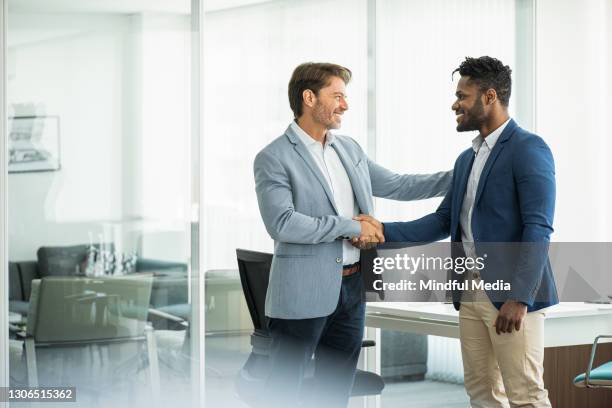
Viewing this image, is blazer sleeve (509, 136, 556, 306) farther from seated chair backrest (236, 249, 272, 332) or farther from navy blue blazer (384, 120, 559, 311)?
seated chair backrest (236, 249, 272, 332)

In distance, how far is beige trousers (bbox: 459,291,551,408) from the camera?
127 inches

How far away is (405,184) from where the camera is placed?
13.2ft

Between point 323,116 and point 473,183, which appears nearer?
point 473,183

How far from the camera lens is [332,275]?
345cm

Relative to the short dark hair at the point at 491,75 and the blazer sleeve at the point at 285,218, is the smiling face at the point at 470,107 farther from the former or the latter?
the blazer sleeve at the point at 285,218

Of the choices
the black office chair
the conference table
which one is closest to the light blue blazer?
the black office chair

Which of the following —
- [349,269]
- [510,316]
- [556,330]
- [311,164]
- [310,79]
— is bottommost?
[556,330]

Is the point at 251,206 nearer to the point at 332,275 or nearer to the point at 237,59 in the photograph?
the point at 237,59

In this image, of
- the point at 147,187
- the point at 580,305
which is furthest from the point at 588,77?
the point at 147,187

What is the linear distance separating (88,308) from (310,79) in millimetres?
1636

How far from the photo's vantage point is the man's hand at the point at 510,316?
3160mm

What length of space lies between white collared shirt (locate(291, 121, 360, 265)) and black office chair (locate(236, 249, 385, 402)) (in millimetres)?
437

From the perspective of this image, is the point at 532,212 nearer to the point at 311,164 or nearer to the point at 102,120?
the point at 311,164

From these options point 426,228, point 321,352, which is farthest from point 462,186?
point 321,352
